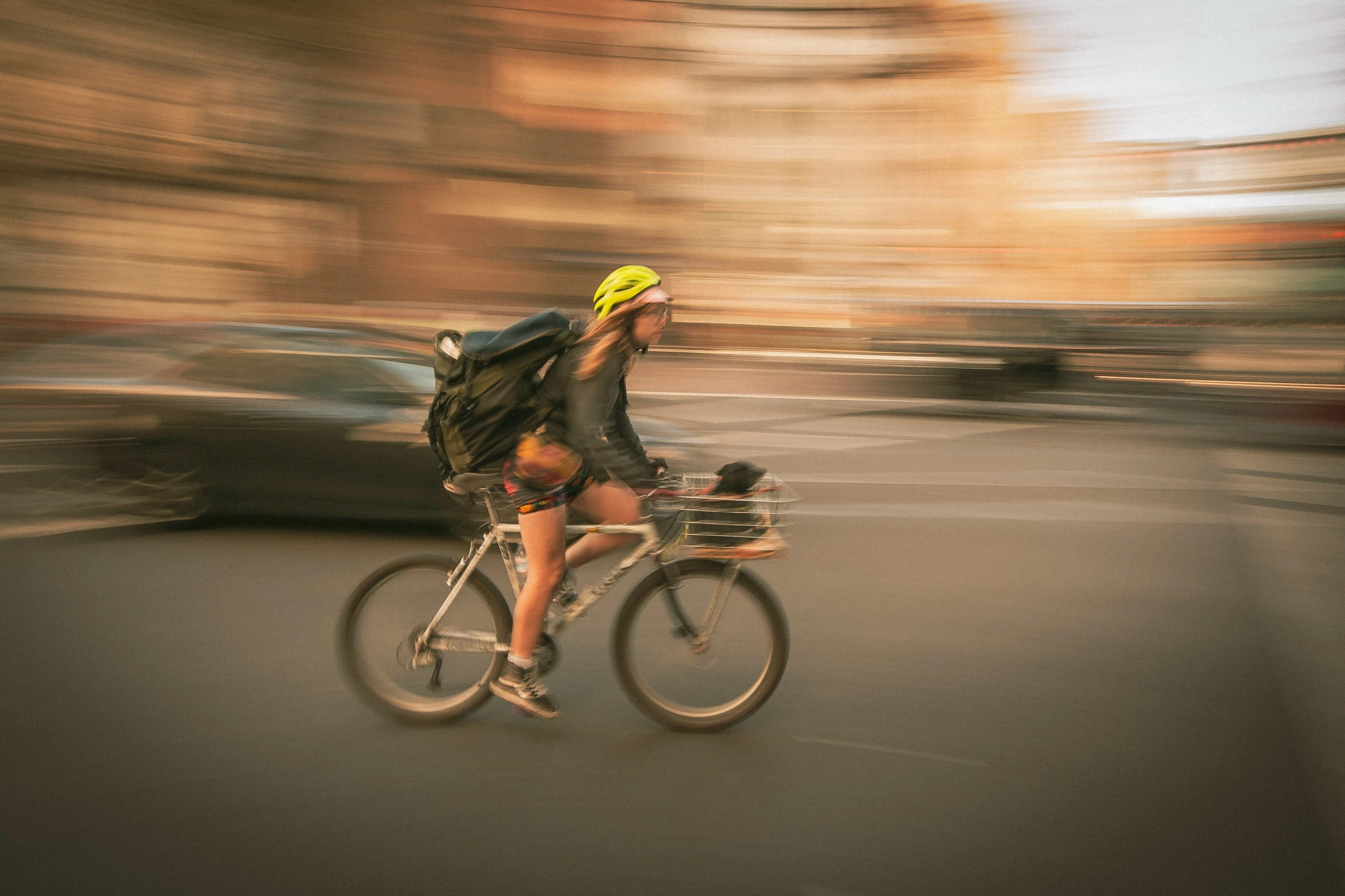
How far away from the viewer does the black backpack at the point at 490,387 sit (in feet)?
11.8

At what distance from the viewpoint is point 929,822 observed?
3.32 metres

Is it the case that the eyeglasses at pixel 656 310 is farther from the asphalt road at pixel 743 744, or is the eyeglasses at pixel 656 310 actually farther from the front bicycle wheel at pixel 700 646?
the asphalt road at pixel 743 744

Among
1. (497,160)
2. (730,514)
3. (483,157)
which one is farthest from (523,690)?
(497,160)

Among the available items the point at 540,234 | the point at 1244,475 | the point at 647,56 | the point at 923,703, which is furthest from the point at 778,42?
the point at 923,703

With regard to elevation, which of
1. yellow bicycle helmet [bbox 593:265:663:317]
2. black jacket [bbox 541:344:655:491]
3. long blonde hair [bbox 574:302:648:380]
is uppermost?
yellow bicycle helmet [bbox 593:265:663:317]

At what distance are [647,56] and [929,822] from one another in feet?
118

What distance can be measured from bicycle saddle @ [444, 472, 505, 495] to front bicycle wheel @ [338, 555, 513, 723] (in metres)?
0.34

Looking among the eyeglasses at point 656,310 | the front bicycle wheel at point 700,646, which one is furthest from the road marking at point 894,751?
the eyeglasses at point 656,310

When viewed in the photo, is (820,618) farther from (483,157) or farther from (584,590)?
(483,157)

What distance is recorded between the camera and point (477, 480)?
3816mm

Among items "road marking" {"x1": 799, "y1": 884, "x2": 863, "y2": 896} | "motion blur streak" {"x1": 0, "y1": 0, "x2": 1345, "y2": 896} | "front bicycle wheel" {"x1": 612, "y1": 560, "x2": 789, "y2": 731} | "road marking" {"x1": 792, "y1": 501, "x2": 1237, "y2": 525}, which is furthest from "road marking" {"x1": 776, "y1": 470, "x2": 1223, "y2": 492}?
"road marking" {"x1": 799, "y1": 884, "x2": 863, "y2": 896}

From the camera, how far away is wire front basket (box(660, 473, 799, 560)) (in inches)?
143

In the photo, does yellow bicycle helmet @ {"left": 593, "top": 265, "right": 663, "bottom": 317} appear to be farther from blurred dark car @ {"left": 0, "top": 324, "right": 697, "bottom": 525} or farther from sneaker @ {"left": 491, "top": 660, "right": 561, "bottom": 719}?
blurred dark car @ {"left": 0, "top": 324, "right": 697, "bottom": 525}

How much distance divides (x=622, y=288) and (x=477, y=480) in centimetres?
83
